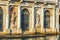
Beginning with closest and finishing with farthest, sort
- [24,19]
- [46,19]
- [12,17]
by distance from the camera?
1. [12,17]
2. [24,19]
3. [46,19]

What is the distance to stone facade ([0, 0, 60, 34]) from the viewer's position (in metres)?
18.6

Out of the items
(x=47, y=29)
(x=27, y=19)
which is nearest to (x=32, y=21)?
(x=27, y=19)

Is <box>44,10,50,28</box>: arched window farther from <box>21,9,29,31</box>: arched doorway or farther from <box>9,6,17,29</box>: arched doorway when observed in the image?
<box>9,6,17,29</box>: arched doorway

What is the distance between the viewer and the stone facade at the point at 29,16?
18562 millimetres

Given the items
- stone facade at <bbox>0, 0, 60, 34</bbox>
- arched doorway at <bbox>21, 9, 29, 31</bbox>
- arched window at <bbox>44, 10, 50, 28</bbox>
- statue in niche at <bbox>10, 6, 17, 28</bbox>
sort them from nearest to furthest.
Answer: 1. stone facade at <bbox>0, 0, 60, 34</bbox>
2. statue in niche at <bbox>10, 6, 17, 28</bbox>
3. arched doorway at <bbox>21, 9, 29, 31</bbox>
4. arched window at <bbox>44, 10, 50, 28</bbox>

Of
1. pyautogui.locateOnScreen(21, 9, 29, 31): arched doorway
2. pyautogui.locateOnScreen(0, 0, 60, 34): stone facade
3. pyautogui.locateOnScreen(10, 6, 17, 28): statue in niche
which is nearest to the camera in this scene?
pyautogui.locateOnScreen(0, 0, 60, 34): stone facade

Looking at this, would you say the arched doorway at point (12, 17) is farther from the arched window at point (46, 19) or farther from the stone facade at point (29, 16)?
the arched window at point (46, 19)

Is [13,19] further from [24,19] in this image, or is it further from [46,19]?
[46,19]

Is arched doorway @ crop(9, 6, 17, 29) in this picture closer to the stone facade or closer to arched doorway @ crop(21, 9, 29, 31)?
the stone facade

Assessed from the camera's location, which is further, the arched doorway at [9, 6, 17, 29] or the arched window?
the arched window

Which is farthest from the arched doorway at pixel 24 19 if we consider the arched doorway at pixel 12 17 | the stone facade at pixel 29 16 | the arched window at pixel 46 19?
the arched window at pixel 46 19

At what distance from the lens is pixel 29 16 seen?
19.8m

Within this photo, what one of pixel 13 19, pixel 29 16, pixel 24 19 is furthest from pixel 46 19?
pixel 13 19

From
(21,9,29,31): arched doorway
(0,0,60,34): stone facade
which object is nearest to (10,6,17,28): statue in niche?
(0,0,60,34): stone facade
